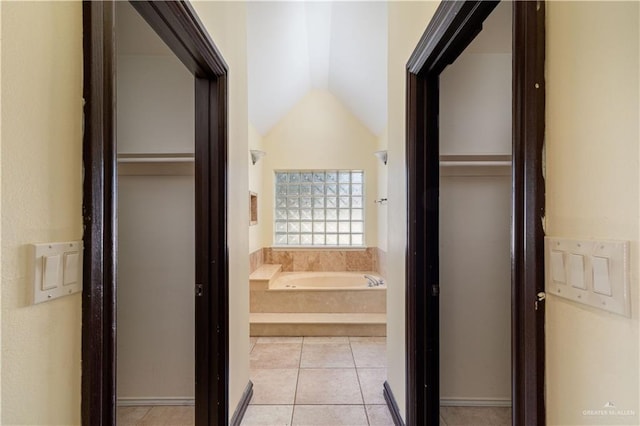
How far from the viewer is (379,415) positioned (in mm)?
2135

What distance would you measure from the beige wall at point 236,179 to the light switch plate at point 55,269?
1.12m

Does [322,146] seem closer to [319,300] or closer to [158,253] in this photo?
[319,300]

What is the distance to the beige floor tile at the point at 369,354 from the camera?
2902 millimetres

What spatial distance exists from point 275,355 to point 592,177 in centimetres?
293

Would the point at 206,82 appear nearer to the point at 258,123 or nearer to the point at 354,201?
the point at 258,123

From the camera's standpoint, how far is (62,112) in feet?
2.27

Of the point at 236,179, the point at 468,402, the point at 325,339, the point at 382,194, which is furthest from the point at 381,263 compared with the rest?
the point at 236,179

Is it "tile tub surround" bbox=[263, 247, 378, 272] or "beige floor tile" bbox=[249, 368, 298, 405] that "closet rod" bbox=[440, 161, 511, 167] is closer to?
"beige floor tile" bbox=[249, 368, 298, 405]

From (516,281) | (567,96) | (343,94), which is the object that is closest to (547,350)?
(516,281)

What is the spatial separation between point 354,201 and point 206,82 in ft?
12.1

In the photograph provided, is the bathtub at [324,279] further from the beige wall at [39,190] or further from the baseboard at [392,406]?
the beige wall at [39,190]

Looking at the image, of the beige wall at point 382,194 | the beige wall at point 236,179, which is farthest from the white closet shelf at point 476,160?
the beige wall at point 382,194

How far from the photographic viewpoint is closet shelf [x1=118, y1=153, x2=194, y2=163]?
2088 millimetres

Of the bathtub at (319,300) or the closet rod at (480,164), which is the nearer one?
the closet rod at (480,164)
